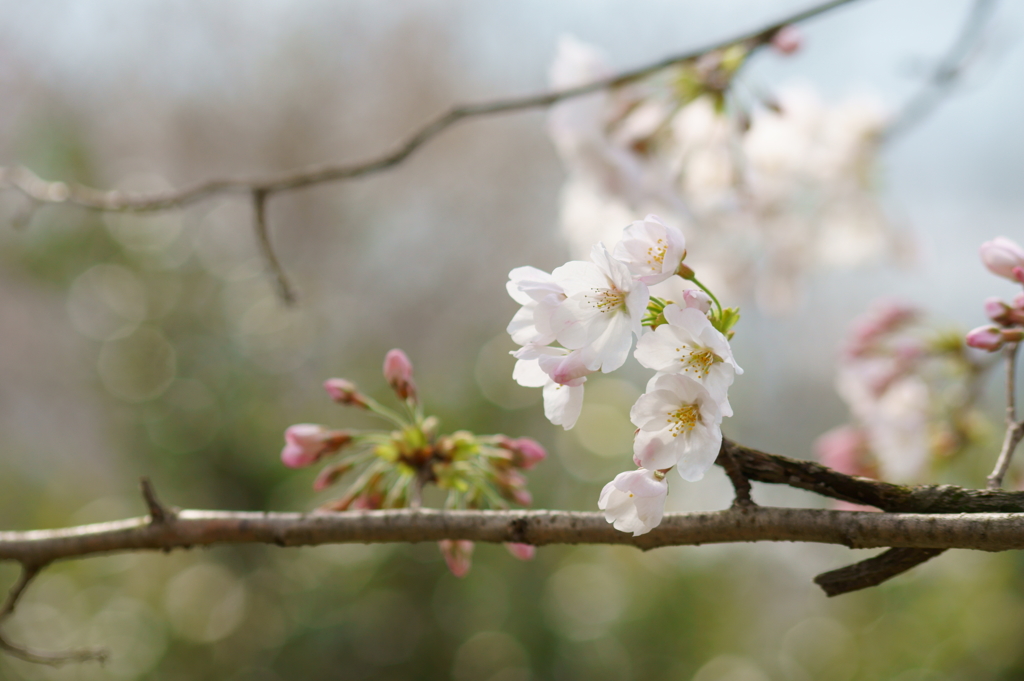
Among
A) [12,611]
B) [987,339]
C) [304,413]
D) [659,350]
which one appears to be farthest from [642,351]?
[304,413]

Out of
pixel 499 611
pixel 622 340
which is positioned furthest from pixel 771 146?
pixel 499 611

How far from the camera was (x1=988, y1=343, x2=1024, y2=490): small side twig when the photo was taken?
0.31 metres

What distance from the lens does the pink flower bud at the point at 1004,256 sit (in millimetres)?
363

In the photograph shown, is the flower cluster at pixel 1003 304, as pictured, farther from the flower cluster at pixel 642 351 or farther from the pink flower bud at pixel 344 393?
the pink flower bud at pixel 344 393

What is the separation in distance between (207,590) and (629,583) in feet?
3.11

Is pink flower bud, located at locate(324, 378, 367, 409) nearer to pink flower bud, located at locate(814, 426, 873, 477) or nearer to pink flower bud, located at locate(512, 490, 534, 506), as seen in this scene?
pink flower bud, located at locate(512, 490, 534, 506)

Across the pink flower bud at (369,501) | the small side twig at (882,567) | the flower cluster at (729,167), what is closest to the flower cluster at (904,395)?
the flower cluster at (729,167)

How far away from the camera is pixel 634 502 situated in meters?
0.29

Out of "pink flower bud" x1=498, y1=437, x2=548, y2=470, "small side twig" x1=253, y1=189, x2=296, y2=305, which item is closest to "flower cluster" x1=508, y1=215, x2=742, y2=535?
"pink flower bud" x1=498, y1=437, x2=548, y2=470

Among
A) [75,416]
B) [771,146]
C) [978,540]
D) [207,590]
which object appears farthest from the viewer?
[75,416]

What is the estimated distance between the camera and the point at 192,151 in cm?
355

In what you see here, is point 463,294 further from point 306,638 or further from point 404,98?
point 306,638

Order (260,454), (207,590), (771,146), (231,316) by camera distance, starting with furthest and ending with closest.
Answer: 1. (231,316)
2. (260,454)
3. (207,590)
4. (771,146)

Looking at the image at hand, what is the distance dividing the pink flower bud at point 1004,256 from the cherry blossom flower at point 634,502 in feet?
0.72
